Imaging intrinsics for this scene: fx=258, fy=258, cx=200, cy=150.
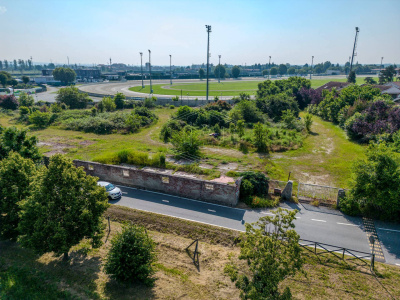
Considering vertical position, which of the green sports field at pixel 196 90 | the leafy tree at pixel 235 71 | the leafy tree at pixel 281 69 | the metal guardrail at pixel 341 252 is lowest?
the metal guardrail at pixel 341 252

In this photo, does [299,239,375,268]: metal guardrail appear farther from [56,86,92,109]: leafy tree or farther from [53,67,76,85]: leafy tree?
[53,67,76,85]: leafy tree

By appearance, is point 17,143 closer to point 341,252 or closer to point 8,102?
point 341,252

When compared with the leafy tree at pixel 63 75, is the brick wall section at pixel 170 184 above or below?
below

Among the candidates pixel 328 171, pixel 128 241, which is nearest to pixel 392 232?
pixel 328 171

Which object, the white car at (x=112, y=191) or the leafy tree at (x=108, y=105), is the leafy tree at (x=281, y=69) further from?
the white car at (x=112, y=191)

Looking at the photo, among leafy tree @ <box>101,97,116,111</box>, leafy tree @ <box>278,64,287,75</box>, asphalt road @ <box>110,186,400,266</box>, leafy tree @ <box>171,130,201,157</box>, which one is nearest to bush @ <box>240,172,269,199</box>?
asphalt road @ <box>110,186,400,266</box>

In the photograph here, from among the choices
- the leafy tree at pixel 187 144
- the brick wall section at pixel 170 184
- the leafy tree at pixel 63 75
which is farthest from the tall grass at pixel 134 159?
the leafy tree at pixel 63 75
